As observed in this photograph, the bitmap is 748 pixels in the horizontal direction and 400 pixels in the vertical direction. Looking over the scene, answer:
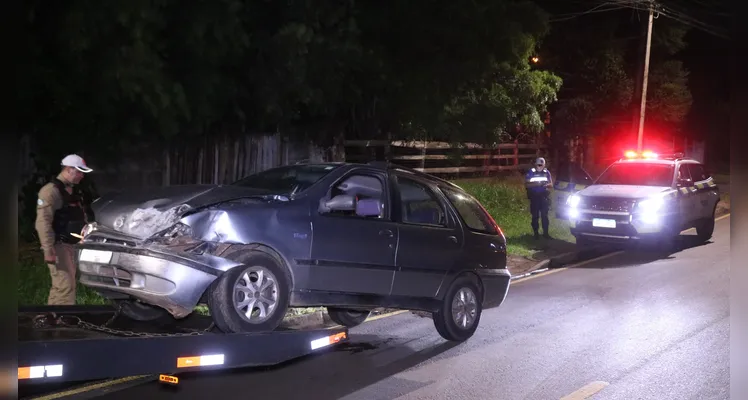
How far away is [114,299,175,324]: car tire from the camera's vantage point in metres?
6.80

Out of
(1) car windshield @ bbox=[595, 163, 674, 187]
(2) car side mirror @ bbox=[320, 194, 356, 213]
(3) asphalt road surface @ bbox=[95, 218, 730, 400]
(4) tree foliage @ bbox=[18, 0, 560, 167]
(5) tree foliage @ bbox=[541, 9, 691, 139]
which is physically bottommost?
(3) asphalt road surface @ bbox=[95, 218, 730, 400]

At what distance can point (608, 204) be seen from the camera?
15555mm

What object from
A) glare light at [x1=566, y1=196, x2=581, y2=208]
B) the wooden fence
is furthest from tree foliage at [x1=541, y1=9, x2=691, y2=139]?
glare light at [x1=566, y1=196, x2=581, y2=208]

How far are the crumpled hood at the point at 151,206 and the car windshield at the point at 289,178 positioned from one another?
613mm

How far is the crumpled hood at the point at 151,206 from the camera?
614cm

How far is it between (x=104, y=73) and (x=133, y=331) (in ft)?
16.8

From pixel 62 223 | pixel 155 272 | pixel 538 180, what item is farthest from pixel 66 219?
pixel 538 180

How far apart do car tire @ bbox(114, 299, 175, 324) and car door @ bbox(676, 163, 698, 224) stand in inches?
472

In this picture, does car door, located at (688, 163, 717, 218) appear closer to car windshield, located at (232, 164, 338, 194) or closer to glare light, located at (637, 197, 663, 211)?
glare light, located at (637, 197, 663, 211)

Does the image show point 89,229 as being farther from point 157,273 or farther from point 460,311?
point 460,311

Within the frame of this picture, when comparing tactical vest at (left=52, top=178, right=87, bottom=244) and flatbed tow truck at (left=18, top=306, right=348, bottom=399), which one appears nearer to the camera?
flatbed tow truck at (left=18, top=306, right=348, bottom=399)

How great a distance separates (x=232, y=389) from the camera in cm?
643

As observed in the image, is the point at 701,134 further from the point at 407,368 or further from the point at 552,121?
the point at 407,368

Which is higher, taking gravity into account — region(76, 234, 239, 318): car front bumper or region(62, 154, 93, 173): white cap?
region(62, 154, 93, 173): white cap
